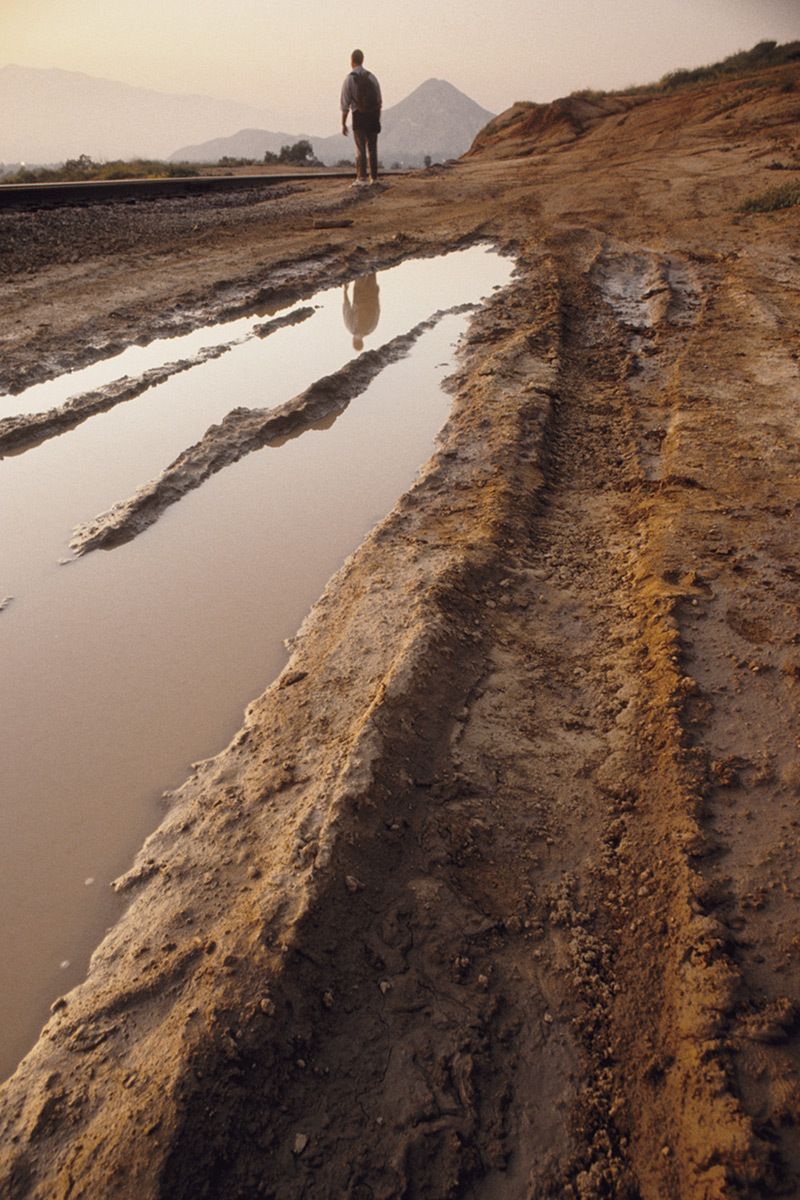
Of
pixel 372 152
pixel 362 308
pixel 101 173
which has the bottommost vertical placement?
pixel 362 308

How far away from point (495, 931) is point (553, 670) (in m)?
1.19

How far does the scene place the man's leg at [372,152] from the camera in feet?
51.0

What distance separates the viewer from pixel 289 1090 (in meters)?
1.72

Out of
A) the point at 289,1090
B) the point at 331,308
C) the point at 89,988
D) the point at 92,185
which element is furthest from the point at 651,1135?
the point at 92,185

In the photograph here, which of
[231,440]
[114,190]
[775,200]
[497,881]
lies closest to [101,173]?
[114,190]

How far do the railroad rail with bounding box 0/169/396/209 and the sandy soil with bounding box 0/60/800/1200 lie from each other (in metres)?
12.5

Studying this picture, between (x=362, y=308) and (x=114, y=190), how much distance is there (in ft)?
33.7

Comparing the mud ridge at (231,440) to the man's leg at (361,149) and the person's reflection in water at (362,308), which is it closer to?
the person's reflection in water at (362,308)

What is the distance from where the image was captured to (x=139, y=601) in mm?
3779

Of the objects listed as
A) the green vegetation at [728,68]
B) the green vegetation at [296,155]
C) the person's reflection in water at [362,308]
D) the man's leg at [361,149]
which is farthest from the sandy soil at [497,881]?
the green vegetation at [296,155]

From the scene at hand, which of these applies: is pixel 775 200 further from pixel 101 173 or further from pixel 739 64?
pixel 739 64

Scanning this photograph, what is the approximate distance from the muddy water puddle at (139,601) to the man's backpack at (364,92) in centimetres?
1126

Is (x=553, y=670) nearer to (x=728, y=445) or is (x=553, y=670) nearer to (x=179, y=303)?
(x=728, y=445)

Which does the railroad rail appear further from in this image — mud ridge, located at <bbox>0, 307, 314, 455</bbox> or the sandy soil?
the sandy soil
